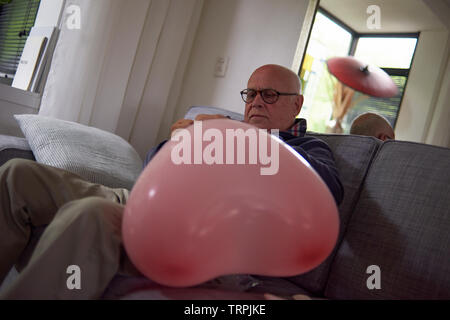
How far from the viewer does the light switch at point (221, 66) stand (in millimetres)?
2539

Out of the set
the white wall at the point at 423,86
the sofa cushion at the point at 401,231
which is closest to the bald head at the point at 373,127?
the white wall at the point at 423,86

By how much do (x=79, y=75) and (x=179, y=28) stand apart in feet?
2.48

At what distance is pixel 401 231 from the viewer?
1.12m

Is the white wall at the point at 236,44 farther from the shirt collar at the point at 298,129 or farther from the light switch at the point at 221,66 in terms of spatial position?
the shirt collar at the point at 298,129

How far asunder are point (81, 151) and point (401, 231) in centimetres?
113

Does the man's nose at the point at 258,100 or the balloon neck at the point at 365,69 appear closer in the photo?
the man's nose at the point at 258,100

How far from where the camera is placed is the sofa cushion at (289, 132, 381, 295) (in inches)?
47.9

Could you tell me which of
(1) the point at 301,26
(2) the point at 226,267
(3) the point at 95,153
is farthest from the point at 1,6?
(2) the point at 226,267

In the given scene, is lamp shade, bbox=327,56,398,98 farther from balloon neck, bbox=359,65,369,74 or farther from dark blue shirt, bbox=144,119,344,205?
dark blue shirt, bbox=144,119,344,205

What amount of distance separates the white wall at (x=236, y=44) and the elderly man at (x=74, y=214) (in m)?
0.87

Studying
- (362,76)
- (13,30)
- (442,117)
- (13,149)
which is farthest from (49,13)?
(442,117)

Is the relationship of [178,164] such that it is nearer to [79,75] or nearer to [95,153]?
[95,153]

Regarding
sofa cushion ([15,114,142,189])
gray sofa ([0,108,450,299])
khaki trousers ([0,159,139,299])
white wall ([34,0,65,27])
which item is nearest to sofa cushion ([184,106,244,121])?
sofa cushion ([15,114,142,189])

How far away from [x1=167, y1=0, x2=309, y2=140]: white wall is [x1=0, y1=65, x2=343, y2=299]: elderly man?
87cm
